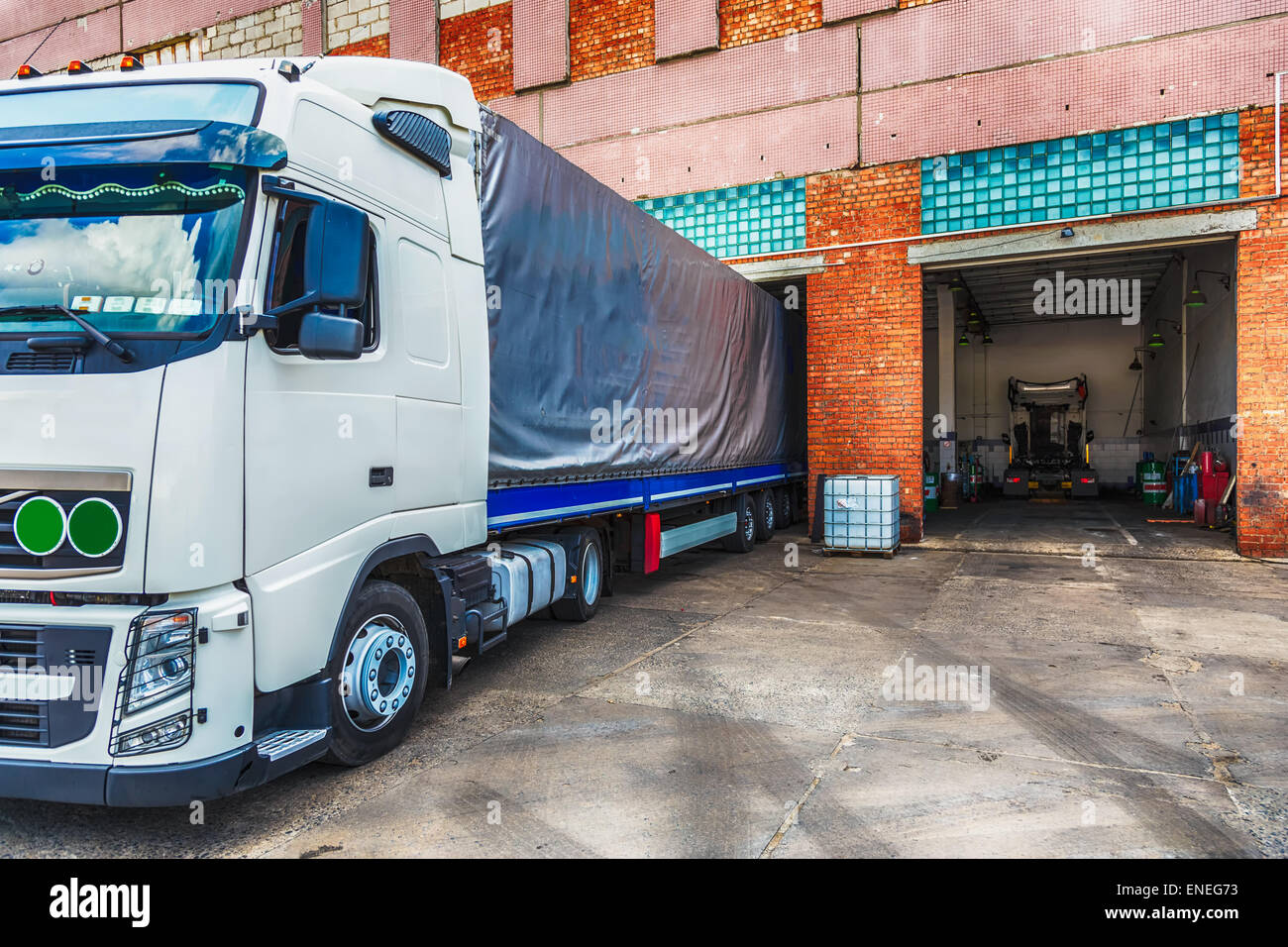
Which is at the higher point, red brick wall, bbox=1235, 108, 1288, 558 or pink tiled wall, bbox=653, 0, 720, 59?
pink tiled wall, bbox=653, 0, 720, 59

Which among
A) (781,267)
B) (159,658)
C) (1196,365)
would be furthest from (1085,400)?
(159,658)

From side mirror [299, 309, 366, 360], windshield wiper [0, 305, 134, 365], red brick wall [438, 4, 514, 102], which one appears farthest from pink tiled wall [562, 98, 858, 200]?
windshield wiper [0, 305, 134, 365]

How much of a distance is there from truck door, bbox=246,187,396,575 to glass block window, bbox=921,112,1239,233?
33.4 feet

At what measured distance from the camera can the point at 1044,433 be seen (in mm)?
25984

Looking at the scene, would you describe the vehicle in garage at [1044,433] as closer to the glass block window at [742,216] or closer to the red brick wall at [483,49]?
the glass block window at [742,216]

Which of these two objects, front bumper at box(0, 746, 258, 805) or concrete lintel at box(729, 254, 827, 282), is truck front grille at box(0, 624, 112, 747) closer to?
front bumper at box(0, 746, 258, 805)

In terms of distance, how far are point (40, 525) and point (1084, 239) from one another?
12151 mm

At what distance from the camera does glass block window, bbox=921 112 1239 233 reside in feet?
35.4

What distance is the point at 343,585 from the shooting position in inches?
150

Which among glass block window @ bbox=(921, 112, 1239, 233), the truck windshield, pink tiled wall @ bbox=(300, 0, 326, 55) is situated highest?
pink tiled wall @ bbox=(300, 0, 326, 55)

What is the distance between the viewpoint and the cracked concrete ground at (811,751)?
3.38m

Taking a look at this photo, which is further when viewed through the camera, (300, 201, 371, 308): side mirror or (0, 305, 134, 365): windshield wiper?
(300, 201, 371, 308): side mirror

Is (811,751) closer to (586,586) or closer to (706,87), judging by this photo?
(586,586)
